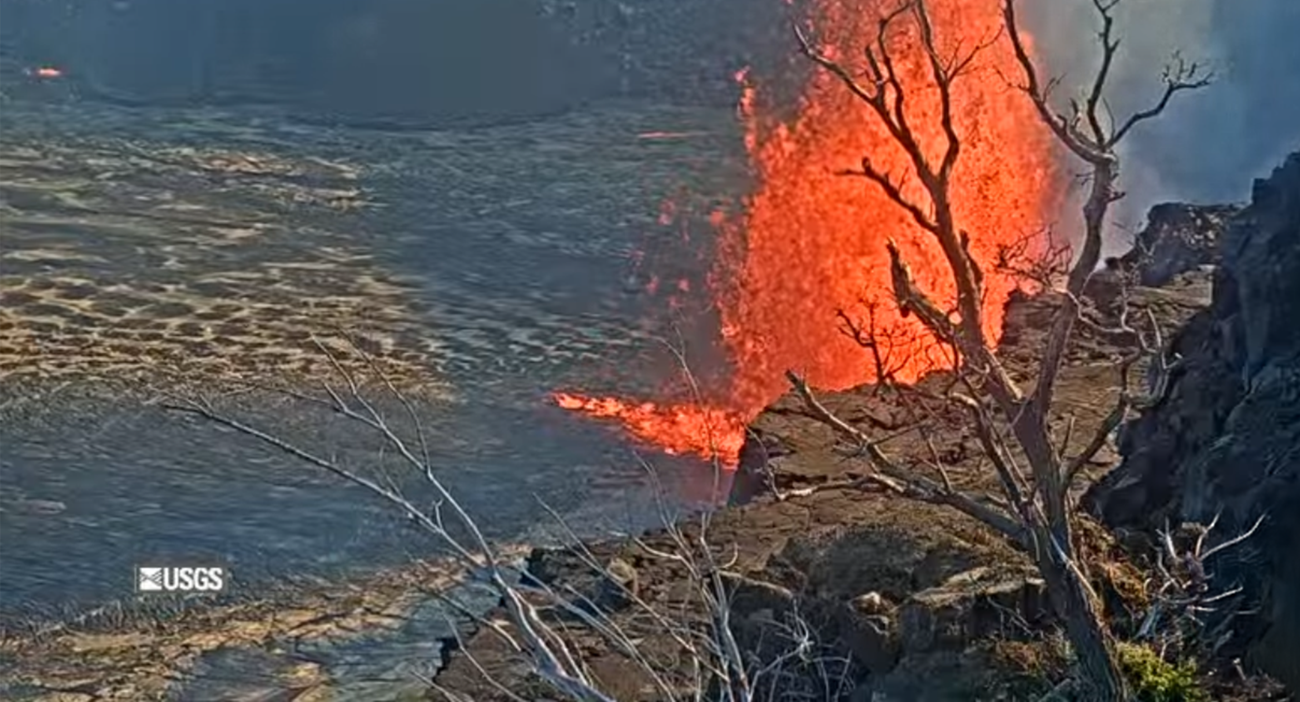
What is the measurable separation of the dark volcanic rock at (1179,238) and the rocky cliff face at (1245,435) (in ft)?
38.5

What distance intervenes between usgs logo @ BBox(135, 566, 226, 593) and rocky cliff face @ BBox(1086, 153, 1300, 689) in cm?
1049

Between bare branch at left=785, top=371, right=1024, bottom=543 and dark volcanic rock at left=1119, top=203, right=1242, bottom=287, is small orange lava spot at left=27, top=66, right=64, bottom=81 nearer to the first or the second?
dark volcanic rock at left=1119, top=203, right=1242, bottom=287

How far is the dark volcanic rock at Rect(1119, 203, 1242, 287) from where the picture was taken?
33.2m

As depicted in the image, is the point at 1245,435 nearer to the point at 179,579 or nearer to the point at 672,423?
the point at 179,579

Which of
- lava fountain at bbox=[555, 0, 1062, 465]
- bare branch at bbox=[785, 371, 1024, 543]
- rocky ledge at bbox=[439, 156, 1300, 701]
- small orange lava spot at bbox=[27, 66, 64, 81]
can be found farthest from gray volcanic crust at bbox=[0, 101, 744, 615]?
bare branch at bbox=[785, 371, 1024, 543]

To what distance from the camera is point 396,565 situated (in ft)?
81.2

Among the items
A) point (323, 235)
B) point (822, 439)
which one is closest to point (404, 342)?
point (323, 235)

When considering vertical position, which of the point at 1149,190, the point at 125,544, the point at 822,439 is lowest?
the point at 125,544

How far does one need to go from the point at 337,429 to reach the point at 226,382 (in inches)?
142

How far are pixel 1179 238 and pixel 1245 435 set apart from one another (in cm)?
1735

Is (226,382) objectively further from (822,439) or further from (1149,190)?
(1149,190)

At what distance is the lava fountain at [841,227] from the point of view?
107ft

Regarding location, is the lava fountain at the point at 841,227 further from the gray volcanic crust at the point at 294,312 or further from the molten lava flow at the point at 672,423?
the gray volcanic crust at the point at 294,312

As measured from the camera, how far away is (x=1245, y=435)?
57.2ft
